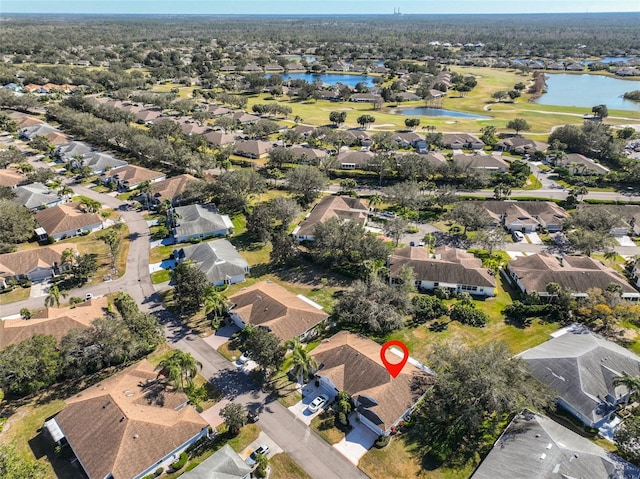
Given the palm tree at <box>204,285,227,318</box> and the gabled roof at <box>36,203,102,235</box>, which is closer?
the palm tree at <box>204,285,227,318</box>

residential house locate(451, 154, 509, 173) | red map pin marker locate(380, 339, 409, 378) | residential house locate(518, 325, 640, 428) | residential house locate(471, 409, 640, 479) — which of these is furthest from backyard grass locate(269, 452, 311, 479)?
residential house locate(451, 154, 509, 173)

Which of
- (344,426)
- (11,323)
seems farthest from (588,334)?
(11,323)

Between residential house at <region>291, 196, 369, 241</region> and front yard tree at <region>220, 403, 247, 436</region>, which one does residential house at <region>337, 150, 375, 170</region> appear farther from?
front yard tree at <region>220, 403, 247, 436</region>

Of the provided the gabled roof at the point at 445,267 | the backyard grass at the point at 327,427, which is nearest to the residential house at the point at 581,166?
the gabled roof at the point at 445,267

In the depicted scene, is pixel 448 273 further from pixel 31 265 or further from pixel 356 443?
pixel 31 265

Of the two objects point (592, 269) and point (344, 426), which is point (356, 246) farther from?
point (592, 269)

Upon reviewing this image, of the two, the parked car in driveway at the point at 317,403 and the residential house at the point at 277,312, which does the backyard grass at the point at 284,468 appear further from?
the residential house at the point at 277,312
